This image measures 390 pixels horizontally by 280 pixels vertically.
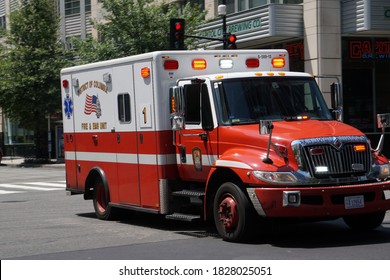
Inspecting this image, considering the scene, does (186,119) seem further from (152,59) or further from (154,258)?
(154,258)

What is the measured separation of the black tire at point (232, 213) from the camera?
10945 mm

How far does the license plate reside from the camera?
1077cm

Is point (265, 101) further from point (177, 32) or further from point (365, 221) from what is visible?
point (177, 32)

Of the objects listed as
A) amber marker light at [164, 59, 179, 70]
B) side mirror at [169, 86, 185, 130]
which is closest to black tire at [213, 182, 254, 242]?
side mirror at [169, 86, 185, 130]

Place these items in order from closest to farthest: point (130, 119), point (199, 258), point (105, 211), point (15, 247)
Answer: point (199, 258) < point (15, 247) < point (130, 119) < point (105, 211)

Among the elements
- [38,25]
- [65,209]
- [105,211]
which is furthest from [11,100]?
[105,211]

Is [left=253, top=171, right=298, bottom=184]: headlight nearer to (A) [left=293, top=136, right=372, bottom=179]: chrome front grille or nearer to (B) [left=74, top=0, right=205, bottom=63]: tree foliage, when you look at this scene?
(A) [left=293, top=136, right=372, bottom=179]: chrome front grille

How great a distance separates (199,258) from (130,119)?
171 inches

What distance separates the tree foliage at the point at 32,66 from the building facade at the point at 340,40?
46.8ft

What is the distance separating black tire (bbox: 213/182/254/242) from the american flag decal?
4.10m

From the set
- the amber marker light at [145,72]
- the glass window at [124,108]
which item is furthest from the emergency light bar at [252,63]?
the glass window at [124,108]

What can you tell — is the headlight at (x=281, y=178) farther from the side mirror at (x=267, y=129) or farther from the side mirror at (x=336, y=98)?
the side mirror at (x=336, y=98)

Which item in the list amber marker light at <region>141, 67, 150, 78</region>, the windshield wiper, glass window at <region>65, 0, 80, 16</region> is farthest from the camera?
glass window at <region>65, 0, 80, 16</region>

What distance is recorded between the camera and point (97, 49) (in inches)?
1394
